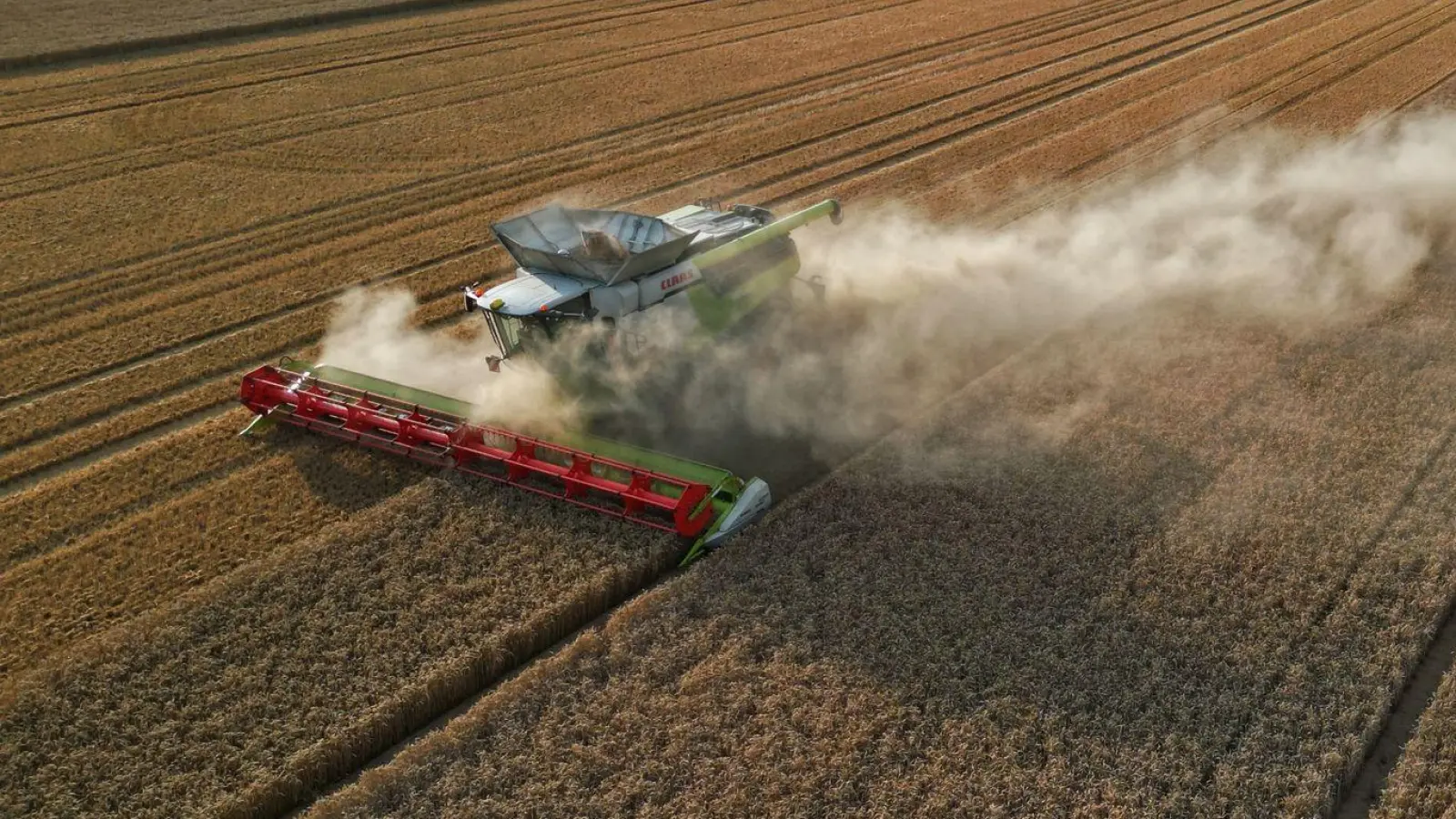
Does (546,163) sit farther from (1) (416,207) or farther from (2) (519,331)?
(2) (519,331)

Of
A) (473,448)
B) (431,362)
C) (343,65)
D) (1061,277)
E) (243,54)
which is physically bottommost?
(1061,277)

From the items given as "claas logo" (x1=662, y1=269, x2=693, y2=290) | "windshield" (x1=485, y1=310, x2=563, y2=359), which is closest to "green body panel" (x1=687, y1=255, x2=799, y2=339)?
"claas logo" (x1=662, y1=269, x2=693, y2=290)

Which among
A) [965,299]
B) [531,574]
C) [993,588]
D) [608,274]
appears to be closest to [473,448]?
[531,574]

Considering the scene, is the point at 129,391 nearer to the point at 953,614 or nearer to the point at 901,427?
the point at 901,427

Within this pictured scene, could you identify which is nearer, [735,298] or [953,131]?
[735,298]

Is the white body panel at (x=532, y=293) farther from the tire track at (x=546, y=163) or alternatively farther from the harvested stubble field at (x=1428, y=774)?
the tire track at (x=546, y=163)

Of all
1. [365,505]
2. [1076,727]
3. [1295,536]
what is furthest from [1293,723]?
[365,505]

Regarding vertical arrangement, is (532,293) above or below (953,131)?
above

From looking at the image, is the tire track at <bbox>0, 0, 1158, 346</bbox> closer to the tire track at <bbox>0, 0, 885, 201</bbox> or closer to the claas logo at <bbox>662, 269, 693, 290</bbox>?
the tire track at <bbox>0, 0, 885, 201</bbox>
